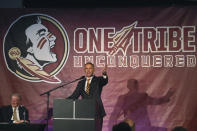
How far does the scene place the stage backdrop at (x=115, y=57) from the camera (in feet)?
22.0

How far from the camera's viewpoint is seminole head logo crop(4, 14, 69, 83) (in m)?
7.04

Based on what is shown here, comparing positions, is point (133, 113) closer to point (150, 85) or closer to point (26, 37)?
point (150, 85)

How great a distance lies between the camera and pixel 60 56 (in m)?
7.02

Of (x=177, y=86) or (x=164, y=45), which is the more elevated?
(x=164, y=45)

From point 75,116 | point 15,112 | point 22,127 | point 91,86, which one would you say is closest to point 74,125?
point 75,116

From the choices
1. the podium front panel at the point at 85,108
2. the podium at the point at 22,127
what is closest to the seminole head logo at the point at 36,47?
the podium front panel at the point at 85,108

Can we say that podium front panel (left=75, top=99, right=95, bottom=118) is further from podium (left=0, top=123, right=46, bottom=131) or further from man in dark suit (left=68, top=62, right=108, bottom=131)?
podium (left=0, top=123, right=46, bottom=131)

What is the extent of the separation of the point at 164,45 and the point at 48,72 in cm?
213

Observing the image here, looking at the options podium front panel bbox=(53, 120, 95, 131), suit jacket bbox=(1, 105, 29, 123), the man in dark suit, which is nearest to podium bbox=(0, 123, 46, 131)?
podium front panel bbox=(53, 120, 95, 131)

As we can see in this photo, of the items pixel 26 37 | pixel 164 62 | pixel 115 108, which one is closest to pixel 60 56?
pixel 26 37

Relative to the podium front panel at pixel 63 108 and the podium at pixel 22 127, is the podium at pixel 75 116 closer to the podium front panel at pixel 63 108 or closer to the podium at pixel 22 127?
the podium front panel at pixel 63 108

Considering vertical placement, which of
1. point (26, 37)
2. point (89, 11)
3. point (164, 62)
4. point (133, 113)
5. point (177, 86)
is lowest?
point (133, 113)

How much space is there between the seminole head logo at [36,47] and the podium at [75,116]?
1.87 m

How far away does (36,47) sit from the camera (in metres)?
7.09
